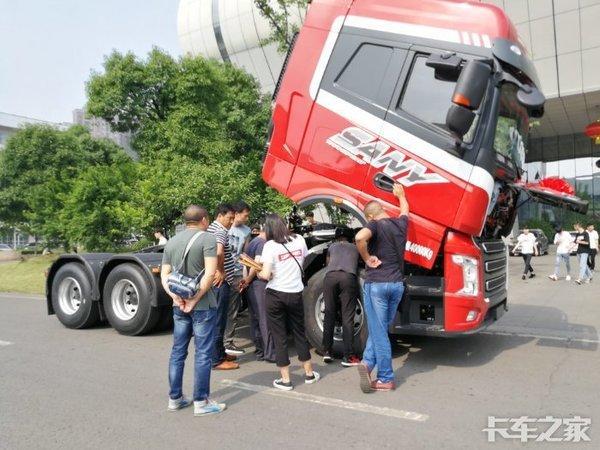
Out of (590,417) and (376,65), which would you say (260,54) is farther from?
(590,417)

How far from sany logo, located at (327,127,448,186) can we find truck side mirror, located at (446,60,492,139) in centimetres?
60

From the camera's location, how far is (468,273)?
5.02 meters

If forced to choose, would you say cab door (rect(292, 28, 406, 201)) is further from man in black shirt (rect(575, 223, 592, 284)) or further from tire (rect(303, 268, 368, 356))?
man in black shirt (rect(575, 223, 592, 284))

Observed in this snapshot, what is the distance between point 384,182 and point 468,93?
115cm

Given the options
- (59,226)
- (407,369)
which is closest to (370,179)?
(407,369)

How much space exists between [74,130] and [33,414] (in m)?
28.9

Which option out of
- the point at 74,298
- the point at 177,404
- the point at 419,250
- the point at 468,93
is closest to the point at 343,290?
the point at 419,250

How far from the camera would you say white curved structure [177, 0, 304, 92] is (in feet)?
98.7

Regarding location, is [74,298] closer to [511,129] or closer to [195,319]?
[195,319]

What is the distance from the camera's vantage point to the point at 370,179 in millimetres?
5215

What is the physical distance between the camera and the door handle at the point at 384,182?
512cm

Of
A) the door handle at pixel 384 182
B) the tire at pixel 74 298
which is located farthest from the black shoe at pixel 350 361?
the tire at pixel 74 298

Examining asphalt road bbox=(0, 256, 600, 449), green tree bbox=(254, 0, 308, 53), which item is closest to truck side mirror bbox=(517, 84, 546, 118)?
asphalt road bbox=(0, 256, 600, 449)

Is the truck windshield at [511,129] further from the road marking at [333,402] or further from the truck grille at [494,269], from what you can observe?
the road marking at [333,402]
